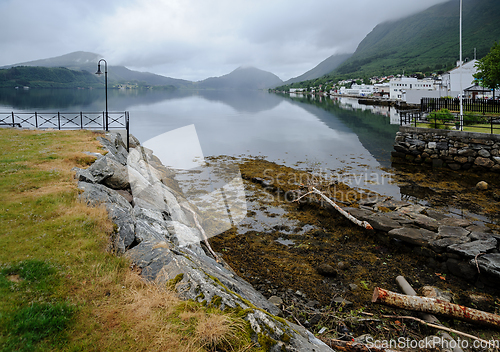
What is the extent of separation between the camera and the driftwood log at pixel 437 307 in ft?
20.0

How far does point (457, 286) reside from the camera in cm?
784

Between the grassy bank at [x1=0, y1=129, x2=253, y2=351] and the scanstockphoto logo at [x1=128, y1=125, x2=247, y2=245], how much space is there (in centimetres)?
264

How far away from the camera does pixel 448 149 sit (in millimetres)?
22031

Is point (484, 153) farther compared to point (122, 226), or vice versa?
point (484, 153)

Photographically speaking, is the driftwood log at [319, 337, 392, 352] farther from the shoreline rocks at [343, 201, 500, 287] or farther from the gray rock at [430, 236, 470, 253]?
the gray rock at [430, 236, 470, 253]

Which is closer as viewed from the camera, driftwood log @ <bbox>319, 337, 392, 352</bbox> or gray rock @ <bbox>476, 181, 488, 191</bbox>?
driftwood log @ <bbox>319, 337, 392, 352</bbox>

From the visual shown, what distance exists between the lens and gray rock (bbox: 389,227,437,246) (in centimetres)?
934

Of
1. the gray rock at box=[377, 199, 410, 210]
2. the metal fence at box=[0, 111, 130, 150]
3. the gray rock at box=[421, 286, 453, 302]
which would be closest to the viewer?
the gray rock at box=[421, 286, 453, 302]

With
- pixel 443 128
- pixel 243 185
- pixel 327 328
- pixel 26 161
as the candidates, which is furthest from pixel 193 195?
pixel 443 128

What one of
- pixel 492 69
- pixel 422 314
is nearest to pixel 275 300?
pixel 422 314

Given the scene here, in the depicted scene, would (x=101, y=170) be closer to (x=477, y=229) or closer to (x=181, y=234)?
(x=181, y=234)

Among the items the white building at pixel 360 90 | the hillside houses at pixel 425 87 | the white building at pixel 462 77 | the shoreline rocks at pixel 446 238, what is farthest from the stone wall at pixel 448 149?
the white building at pixel 360 90

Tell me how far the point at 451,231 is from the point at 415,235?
1187 millimetres

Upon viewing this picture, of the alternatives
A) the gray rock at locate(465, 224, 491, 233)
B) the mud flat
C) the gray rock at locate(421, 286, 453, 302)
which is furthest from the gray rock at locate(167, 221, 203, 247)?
the gray rock at locate(465, 224, 491, 233)
